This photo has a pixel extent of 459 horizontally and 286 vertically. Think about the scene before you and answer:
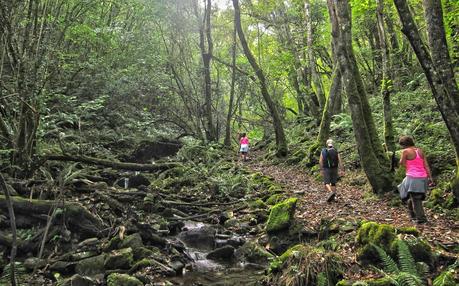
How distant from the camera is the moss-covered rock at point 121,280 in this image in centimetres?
712

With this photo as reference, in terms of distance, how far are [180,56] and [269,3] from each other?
Result: 6.72 metres

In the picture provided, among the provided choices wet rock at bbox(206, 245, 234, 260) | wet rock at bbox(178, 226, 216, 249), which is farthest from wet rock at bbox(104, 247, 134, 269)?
wet rock at bbox(178, 226, 216, 249)

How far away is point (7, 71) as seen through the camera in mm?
13453

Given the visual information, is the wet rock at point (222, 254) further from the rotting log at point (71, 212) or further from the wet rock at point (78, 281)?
the wet rock at point (78, 281)

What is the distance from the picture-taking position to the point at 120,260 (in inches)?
316

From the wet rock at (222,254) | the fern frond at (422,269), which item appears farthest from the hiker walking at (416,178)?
the wet rock at (222,254)

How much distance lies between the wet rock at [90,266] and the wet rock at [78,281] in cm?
44

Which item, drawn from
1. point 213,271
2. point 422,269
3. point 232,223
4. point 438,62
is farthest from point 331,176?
point 422,269

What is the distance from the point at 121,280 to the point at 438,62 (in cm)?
760

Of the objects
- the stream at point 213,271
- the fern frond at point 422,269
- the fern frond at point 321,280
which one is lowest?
the stream at point 213,271

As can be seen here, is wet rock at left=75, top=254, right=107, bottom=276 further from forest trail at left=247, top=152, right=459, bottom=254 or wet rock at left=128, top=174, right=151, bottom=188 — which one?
wet rock at left=128, top=174, right=151, bottom=188

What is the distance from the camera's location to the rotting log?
8.89 m

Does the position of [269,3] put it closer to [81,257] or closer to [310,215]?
[310,215]

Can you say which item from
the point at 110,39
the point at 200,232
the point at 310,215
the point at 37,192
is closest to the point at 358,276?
the point at 310,215
